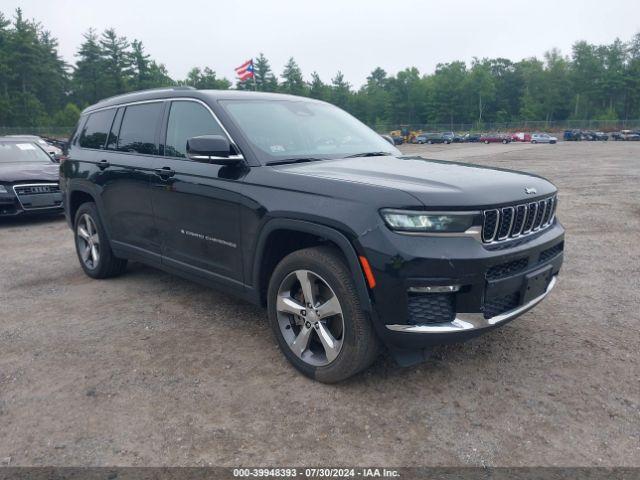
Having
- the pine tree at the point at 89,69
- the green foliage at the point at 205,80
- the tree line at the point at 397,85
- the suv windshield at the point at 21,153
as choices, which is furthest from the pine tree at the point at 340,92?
the suv windshield at the point at 21,153

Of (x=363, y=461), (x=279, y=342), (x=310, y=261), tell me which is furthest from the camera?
(x=279, y=342)

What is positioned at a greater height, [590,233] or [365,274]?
[365,274]

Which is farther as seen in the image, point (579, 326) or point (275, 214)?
point (579, 326)

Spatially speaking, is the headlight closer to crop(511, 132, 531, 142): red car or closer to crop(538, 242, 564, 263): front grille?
crop(538, 242, 564, 263): front grille

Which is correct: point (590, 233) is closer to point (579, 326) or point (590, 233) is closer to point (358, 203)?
point (579, 326)

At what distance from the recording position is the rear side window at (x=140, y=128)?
14.6 ft

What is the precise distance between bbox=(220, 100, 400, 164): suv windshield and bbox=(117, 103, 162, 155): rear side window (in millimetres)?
904

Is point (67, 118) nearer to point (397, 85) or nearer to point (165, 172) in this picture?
point (397, 85)

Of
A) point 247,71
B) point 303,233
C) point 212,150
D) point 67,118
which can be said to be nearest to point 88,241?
point 212,150

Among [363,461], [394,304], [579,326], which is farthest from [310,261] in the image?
[579,326]

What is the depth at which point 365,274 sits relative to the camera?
2.86 metres

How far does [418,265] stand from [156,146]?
270 cm

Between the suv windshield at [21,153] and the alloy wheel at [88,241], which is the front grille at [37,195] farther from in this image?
the alloy wheel at [88,241]

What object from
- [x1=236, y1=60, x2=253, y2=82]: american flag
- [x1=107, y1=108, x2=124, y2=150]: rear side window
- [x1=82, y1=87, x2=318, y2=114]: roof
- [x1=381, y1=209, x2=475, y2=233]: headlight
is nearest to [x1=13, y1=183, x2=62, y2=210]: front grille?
[x1=107, y1=108, x2=124, y2=150]: rear side window
